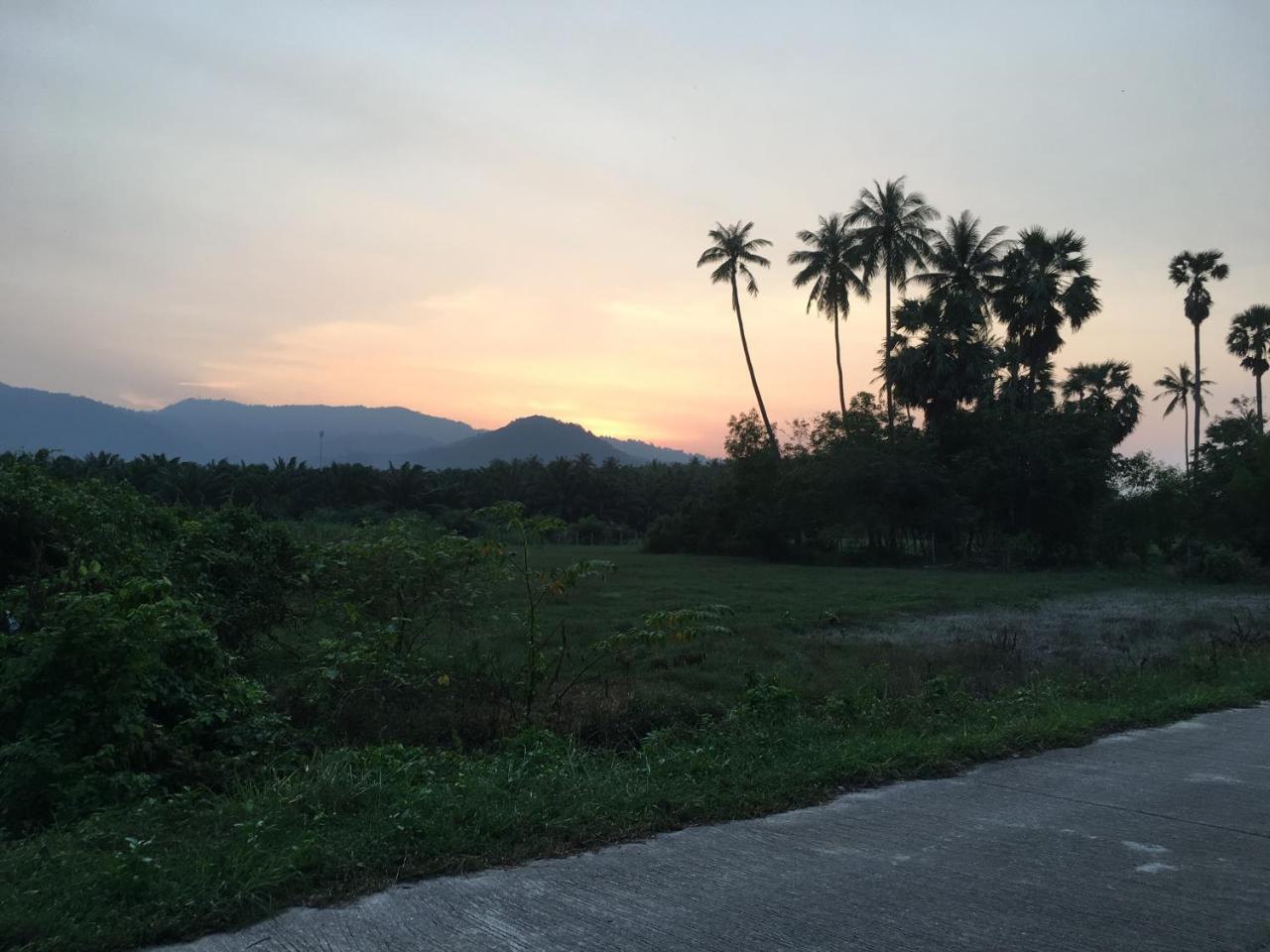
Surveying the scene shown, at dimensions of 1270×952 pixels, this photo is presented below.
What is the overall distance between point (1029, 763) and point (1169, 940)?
9.32 feet

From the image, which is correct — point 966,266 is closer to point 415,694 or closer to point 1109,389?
point 1109,389

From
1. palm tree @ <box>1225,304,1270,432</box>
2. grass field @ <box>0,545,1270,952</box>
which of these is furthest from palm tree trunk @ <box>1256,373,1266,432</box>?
grass field @ <box>0,545,1270,952</box>

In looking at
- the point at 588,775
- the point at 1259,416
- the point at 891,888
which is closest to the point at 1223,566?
the point at 1259,416

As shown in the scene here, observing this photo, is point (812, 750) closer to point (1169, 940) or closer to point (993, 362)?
point (1169, 940)

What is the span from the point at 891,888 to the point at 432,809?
2311 millimetres

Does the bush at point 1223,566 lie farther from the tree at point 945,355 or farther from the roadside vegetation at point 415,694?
the tree at point 945,355

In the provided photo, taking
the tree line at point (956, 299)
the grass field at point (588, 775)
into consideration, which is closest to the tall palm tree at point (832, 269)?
the tree line at point (956, 299)

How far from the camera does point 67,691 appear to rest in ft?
18.6

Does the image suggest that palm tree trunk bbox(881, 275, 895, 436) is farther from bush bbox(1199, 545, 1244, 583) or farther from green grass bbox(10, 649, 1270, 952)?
green grass bbox(10, 649, 1270, 952)

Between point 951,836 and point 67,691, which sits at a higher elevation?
point 67,691

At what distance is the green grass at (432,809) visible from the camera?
12.2 feet

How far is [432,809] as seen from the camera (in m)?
4.82

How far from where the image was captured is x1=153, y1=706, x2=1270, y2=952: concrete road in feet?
11.8

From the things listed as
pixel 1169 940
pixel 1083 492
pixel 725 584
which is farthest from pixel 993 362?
pixel 1169 940
